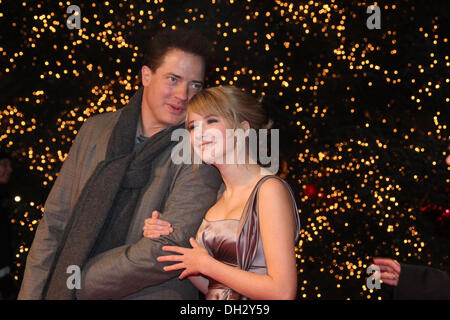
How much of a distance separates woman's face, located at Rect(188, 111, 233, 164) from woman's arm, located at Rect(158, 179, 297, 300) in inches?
10.9

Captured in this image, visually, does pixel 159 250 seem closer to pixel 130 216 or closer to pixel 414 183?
pixel 130 216

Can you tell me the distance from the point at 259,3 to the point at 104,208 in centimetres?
241

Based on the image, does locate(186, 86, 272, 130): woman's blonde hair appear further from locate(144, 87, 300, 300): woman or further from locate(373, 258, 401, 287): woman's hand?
locate(373, 258, 401, 287): woman's hand

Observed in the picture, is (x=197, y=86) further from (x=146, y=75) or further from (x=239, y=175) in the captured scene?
(x=239, y=175)

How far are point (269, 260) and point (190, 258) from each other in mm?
352

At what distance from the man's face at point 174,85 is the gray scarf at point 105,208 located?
0.15m

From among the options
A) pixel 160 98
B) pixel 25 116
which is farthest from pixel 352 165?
pixel 25 116

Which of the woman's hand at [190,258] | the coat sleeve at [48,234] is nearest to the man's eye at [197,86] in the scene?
the coat sleeve at [48,234]

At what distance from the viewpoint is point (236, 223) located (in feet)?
6.39

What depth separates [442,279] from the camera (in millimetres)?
1859

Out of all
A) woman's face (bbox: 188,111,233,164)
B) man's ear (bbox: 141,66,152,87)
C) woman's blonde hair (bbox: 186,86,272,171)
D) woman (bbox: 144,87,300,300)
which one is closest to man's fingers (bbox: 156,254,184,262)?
woman (bbox: 144,87,300,300)

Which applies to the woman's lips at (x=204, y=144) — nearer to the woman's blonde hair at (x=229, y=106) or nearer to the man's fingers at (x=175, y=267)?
the woman's blonde hair at (x=229, y=106)

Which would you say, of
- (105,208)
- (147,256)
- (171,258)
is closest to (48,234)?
(105,208)

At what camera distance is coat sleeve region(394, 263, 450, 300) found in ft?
6.03
